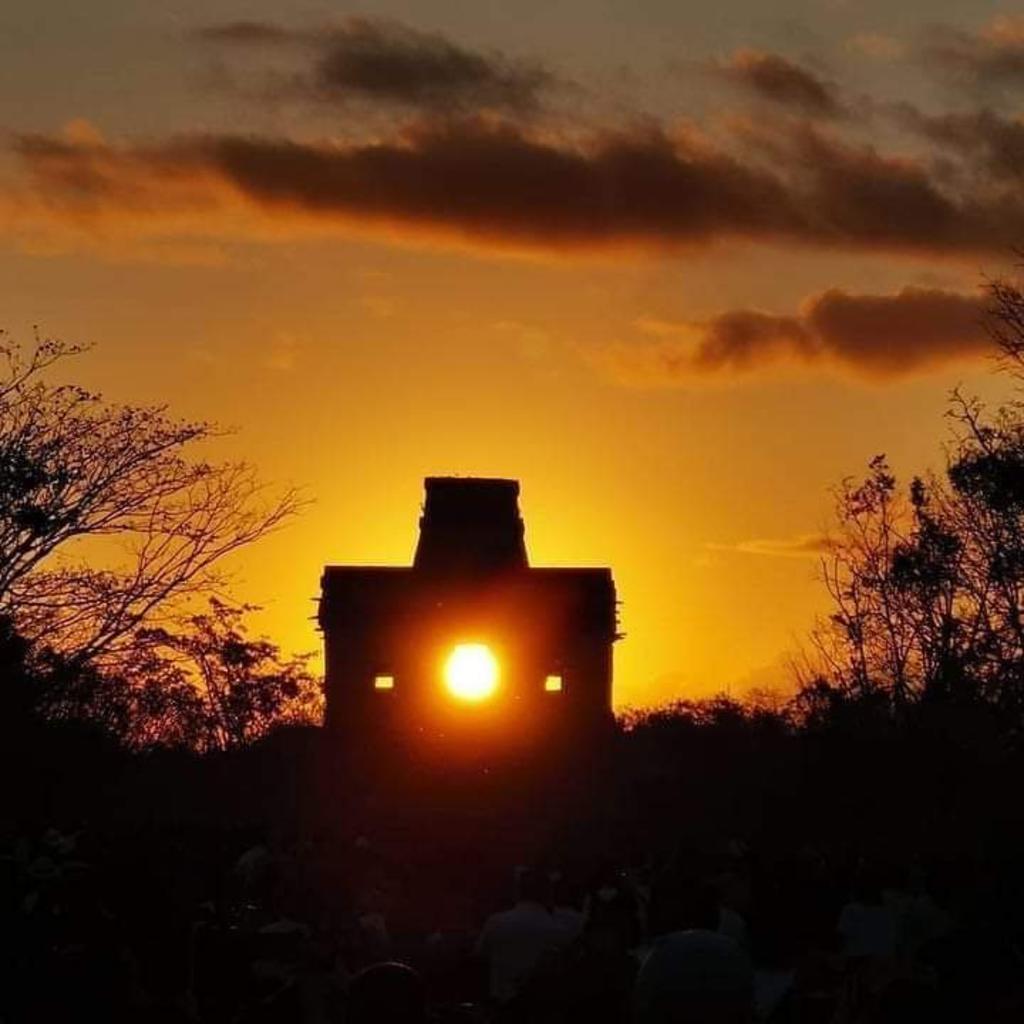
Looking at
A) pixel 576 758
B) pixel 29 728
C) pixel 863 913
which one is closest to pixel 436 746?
pixel 576 758

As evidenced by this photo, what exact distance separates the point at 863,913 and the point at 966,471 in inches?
1016

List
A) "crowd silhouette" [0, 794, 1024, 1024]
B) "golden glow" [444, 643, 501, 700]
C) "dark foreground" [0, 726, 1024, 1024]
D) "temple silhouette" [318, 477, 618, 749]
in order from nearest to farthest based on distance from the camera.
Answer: "crowd silhouette" [0, 794, 1024, 1024], "dark foreground" [0, 726, 1024, 1024], "golden glow" [444, 643, 501, 700], "temple silhouette" [318, 477, 618, 749]

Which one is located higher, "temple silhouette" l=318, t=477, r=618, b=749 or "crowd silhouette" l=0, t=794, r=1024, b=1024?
"temple silhouette" l=318, t=477, r=618, b=749

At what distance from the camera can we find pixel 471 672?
249ft

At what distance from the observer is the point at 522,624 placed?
77.8 m

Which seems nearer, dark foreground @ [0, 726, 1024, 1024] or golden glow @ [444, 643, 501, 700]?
dark foreground @ [0, 726, 1024, 1024]

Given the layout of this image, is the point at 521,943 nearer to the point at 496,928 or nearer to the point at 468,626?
the point at 496,928

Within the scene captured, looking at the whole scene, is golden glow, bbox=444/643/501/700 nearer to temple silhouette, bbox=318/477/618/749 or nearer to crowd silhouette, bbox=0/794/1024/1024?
A: temple silhouette, bbox=318/477/618/749

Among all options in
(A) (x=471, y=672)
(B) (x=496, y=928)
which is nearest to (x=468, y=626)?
(A) (x=471, y=672)

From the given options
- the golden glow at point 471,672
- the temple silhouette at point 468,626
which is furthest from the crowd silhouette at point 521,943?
the temple silhouette at point 468,626

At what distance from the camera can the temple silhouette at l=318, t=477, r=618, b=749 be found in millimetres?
75625

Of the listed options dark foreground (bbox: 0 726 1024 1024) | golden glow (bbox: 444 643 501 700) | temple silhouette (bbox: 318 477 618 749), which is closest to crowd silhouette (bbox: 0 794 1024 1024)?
dark foreground (bbox: 0 726 1024 1024)

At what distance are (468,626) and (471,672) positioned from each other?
2.46m

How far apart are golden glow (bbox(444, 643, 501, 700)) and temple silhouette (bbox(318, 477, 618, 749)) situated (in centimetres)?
3
